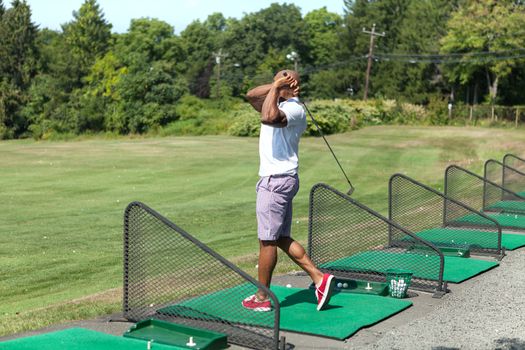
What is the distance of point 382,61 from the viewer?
284 ft

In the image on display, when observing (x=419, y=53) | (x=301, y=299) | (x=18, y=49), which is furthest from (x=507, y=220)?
(x=18, y=49)

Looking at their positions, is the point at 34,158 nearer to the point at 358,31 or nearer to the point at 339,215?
the point at 339,215

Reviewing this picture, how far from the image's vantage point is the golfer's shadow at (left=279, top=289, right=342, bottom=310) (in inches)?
286

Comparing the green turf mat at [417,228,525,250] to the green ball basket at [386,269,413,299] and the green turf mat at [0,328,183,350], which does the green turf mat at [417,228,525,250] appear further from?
the green turf mat at [0,328,183,350]

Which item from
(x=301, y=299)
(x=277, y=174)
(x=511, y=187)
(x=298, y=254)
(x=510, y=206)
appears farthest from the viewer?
(x=511, y=187)

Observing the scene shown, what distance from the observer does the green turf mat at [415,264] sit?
8828 millimetres

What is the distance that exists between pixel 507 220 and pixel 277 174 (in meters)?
7.63

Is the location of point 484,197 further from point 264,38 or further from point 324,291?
point 264,38

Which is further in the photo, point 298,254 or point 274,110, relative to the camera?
point 298,254

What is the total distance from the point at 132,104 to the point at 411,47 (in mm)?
31250

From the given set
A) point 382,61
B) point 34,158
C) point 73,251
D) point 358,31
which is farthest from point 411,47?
point 73,251

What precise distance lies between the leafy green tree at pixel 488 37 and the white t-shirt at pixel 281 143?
59474mm

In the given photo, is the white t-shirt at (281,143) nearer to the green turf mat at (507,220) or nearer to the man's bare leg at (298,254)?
the man's bare leg at (298,254)

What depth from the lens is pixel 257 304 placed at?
6.90 m
